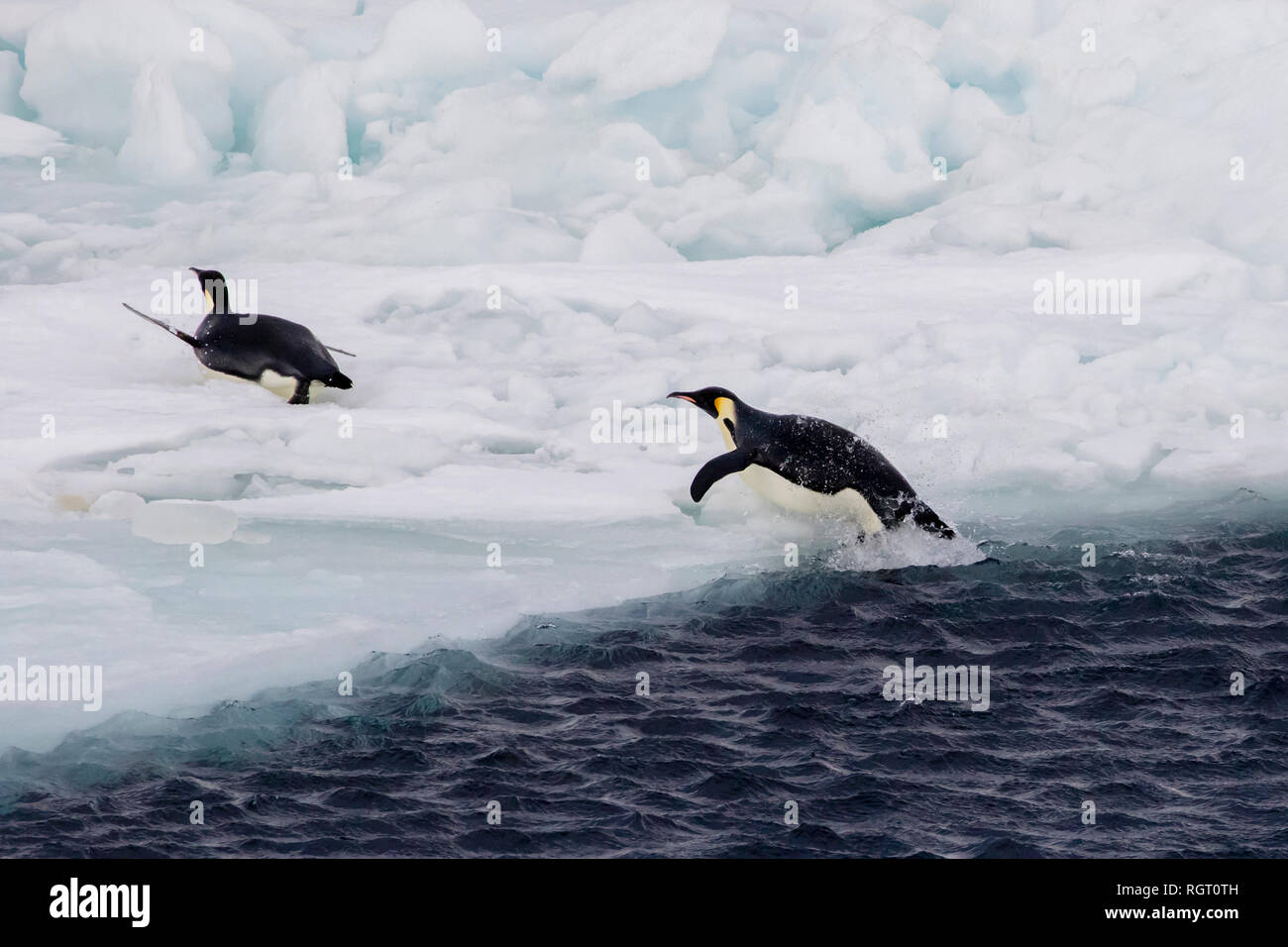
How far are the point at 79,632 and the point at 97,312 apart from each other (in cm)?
675

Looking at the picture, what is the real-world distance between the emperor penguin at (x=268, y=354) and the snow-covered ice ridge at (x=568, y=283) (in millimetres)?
209

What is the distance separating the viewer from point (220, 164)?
18.9m

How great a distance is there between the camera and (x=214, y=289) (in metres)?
13.5

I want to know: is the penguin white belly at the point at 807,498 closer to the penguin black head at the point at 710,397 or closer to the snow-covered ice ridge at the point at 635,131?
the penguin black head at the point at 710,397

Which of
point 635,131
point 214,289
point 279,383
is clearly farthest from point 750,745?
point 635,131

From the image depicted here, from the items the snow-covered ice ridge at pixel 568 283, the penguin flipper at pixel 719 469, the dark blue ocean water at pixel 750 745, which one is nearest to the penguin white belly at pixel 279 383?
the snow-covered ice ridge at pixel 568 283

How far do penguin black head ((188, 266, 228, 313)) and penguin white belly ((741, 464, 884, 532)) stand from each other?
530 centimetres

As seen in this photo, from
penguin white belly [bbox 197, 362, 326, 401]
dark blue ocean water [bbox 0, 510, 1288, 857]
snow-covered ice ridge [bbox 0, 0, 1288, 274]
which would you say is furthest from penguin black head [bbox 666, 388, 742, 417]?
snow-covered ice ridge [bbox 0, 0, 1288, 274]

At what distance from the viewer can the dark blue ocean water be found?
6574 millimetres

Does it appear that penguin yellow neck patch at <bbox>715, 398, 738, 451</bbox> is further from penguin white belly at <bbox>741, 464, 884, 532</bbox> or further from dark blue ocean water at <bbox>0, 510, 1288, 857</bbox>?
dark blue ocean water at <bbox>0, 510, 1288, 857</bbox>

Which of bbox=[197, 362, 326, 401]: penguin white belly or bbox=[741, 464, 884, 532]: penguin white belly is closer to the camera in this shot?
bbox=[741, 464, 884, 532]: penguin white belly

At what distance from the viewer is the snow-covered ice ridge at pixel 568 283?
9.71m
